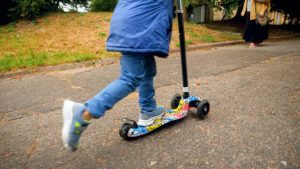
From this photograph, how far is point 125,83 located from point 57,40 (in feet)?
23.0

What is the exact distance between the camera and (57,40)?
28.7ft

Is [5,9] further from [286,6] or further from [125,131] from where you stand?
[286,6]

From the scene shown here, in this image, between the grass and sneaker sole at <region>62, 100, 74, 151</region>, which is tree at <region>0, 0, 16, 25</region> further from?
sneaker sole at <region>62, 100, 74, 151</region>

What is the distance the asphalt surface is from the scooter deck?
7 centimetres

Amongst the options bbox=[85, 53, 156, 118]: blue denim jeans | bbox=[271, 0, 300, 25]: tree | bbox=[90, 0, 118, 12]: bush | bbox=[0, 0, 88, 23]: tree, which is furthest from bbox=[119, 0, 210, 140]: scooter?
bbox=[90, 0, 118, 12]: bush

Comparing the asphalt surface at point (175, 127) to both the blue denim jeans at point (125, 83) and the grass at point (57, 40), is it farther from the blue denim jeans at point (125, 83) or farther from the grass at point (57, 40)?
the grass at point (57, 40)

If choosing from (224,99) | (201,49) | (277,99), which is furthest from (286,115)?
(201,49)

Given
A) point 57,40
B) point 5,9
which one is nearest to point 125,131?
point 57,40

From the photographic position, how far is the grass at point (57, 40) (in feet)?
22.3

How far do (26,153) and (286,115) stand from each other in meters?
2.72

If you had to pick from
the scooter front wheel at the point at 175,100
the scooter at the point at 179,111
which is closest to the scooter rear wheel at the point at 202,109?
the scooter at the point at 179,111

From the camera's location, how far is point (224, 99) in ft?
12.8

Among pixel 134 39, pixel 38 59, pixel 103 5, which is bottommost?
pixel 38 59

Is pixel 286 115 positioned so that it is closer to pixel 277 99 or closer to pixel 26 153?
pixel 277 99
